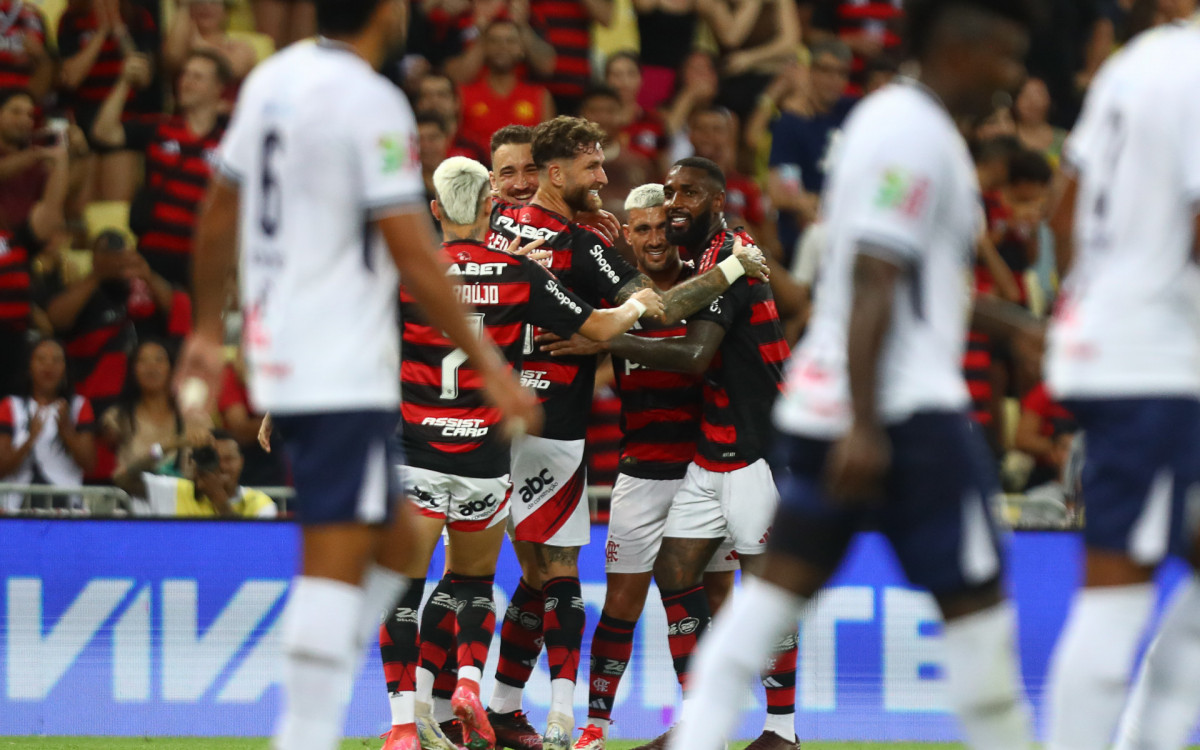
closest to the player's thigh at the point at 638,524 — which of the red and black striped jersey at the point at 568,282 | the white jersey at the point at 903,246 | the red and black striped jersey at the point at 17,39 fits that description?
the red and black striped jersey at the point at 568,282

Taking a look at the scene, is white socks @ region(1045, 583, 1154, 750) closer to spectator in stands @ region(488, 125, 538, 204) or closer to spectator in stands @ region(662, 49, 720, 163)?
spectator in stands @ region(488, 125, 538, 204)

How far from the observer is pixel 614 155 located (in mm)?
11086

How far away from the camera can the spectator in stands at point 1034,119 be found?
40.6 feet

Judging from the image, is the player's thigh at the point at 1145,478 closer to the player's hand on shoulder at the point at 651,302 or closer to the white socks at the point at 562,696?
the player's hand on shoulder at the point at 651,302

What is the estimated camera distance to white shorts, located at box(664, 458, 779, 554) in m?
6.98

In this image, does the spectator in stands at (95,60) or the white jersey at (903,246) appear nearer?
the white jersey at (903,246)

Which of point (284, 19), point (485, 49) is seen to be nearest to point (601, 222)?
point (485, 49)

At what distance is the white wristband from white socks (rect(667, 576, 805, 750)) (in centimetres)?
314

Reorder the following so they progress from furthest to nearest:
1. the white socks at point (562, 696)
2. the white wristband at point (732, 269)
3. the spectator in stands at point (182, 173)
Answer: the spectator in stands at point (182, 173), the white socks at point (562, 696), the white wristband at point (732, 269)

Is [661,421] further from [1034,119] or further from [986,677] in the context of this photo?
[1034,119]

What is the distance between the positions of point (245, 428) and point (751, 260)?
4.16 metres

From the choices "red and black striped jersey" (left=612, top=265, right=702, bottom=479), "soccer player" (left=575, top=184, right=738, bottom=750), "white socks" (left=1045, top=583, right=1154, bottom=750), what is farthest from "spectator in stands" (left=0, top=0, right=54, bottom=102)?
"white socks" (left=1045, top=583, right=1154, bottom=750)

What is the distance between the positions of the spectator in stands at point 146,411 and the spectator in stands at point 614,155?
3.13 m

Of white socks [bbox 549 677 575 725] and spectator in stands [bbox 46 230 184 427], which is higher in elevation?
spectator in stands [bbox 46 230 184 427]
